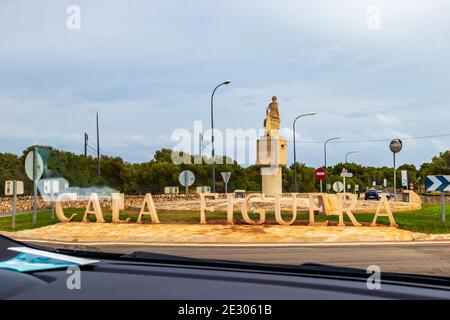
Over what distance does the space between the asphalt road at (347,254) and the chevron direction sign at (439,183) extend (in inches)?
169

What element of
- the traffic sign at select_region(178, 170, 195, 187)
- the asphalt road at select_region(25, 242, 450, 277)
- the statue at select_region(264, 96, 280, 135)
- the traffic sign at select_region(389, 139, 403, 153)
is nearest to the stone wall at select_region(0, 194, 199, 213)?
the traffic sign at select_region(178, 170, 195, 187)

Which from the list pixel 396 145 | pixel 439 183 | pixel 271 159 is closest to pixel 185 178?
pixel 271 159

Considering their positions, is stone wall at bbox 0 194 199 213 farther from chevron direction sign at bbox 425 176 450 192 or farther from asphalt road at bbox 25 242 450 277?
asphalt road at bbox 25 242 450 277

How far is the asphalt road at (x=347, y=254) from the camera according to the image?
891 cm

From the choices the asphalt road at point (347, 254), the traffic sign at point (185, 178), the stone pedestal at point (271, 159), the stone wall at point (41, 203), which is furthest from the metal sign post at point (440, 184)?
the stone wall at point (41, 203)

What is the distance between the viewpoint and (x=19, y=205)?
1454 inches

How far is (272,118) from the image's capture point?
116ft

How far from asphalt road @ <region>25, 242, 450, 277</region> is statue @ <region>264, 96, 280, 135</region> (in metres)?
22.6

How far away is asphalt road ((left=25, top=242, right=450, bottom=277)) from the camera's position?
891cm

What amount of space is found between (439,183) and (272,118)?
19346mm

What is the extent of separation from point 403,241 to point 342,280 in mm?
13081

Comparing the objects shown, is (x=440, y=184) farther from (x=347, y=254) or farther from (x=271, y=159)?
(x=271, y=159)

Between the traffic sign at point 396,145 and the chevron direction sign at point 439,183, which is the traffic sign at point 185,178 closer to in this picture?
the chevron direction sign at point 439,183
